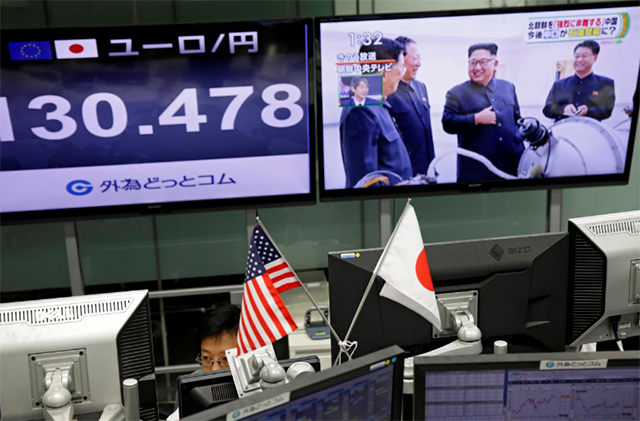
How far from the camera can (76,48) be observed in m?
3.14

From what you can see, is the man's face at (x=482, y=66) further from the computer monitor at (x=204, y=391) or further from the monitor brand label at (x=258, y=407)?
the monitor brand label at (x=258, y=407)

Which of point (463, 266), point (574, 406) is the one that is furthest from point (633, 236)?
point (574, 406)

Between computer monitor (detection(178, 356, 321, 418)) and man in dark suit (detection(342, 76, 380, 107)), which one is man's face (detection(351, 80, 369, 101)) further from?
computer monitor (detection(178, 356, 321, 418))

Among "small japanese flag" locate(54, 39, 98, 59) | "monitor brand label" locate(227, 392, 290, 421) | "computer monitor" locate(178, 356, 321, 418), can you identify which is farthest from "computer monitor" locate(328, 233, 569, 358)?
"small japanese flag" locate(54, 39, 98, 59)

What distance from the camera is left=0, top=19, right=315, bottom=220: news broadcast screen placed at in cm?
316

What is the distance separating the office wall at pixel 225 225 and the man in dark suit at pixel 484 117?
2.59 feet

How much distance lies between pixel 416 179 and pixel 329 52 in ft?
2.66

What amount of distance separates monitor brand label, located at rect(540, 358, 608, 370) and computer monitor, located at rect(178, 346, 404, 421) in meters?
0.29

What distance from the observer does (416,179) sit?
3.54 meters

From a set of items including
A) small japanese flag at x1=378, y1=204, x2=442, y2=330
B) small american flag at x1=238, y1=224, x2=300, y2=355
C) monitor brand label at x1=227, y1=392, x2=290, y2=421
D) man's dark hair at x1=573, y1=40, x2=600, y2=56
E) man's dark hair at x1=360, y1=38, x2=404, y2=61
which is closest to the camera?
monitor brand label at x1=227, y1=392, x2=290, y2=421

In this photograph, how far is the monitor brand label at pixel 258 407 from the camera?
3.98 feet

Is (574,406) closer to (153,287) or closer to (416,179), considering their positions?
(416,179)

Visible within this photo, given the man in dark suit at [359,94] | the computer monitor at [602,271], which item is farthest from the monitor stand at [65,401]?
the man in dark suit at [359,94]

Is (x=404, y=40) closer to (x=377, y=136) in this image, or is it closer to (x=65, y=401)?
(x=377, y=136)
